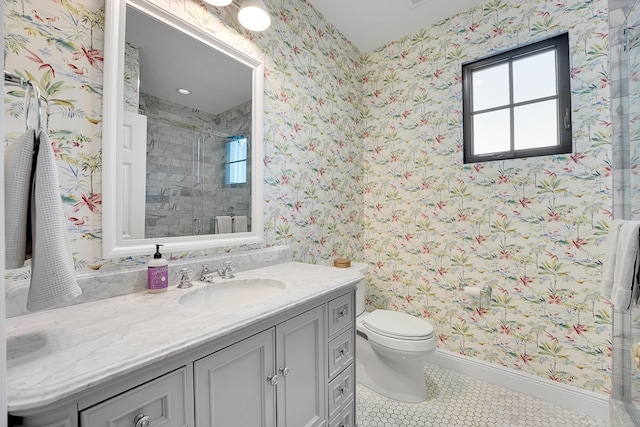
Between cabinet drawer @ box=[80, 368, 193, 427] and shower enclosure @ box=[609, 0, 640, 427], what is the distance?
1.93m

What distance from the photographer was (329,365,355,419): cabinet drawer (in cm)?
121

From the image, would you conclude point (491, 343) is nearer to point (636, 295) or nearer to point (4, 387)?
point (636, 295)

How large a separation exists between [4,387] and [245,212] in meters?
1.12

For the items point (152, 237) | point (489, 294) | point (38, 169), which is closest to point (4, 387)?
point (38, 169)

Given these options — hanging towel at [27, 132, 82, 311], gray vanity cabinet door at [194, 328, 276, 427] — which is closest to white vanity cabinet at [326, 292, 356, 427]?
gray vanity cabinet door at [194, 328, 276, 427]

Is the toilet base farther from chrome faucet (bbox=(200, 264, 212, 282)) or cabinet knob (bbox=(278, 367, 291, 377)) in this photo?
chrome faucet (bbox=(200, 264, 212, 282))

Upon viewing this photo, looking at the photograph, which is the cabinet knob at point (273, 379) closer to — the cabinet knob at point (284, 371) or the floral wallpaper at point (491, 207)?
the cabinet knob at point (284, 371)

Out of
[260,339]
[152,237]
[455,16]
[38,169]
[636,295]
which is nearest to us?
[38,169]

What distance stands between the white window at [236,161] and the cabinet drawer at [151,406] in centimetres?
94

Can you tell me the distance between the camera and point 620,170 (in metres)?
1.47

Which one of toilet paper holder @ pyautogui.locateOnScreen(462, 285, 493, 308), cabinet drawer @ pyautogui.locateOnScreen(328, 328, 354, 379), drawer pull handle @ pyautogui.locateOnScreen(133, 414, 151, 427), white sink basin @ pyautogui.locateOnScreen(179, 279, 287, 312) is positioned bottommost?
cabinet drawer @ pyautogui.locateOnScreen(328, 328, 354, 379)

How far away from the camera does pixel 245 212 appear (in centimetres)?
153

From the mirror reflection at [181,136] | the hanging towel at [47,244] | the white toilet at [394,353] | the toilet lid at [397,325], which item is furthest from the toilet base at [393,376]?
the hanging towel at [47,244]

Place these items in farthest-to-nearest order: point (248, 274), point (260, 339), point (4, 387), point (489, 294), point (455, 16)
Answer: point (455, 16)
point (489, 294)
point (248, 274)
point (260, 339)
point (4, 387)
